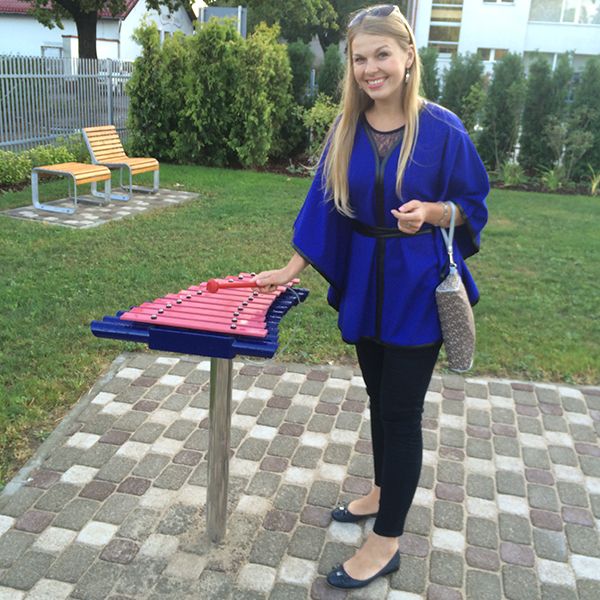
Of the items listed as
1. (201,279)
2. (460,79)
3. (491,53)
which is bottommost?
(201,279)

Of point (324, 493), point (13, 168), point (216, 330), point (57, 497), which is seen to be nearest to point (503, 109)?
point (13, 168)

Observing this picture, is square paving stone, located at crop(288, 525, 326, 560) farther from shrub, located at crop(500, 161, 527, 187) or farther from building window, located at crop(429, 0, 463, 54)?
building window, located at crop(429, 0, 463, 54)

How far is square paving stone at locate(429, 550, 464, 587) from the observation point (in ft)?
8.57

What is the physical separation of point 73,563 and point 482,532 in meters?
1.66

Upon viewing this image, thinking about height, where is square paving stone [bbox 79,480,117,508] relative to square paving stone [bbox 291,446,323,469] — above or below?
below

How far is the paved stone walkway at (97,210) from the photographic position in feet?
26.5

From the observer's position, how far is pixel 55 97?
475 inches

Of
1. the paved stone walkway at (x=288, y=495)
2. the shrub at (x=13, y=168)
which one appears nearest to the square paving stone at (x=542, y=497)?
the paved stone walkway at (x=288, y=495)

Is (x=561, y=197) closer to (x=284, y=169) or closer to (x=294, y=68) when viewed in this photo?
(x=284, y=169)

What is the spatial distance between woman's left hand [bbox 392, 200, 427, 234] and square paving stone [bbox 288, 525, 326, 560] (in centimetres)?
138

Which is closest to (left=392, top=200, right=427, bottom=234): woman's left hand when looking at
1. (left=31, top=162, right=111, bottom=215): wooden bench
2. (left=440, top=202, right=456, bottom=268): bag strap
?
(left=440, top=202, right=456, bottom=268): bag strap

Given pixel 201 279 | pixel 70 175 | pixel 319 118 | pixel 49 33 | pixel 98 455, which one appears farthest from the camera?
pixel 49 33

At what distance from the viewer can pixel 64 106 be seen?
12.3 metres

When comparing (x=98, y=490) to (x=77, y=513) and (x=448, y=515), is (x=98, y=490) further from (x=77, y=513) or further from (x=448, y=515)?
(x=448, y=515)
